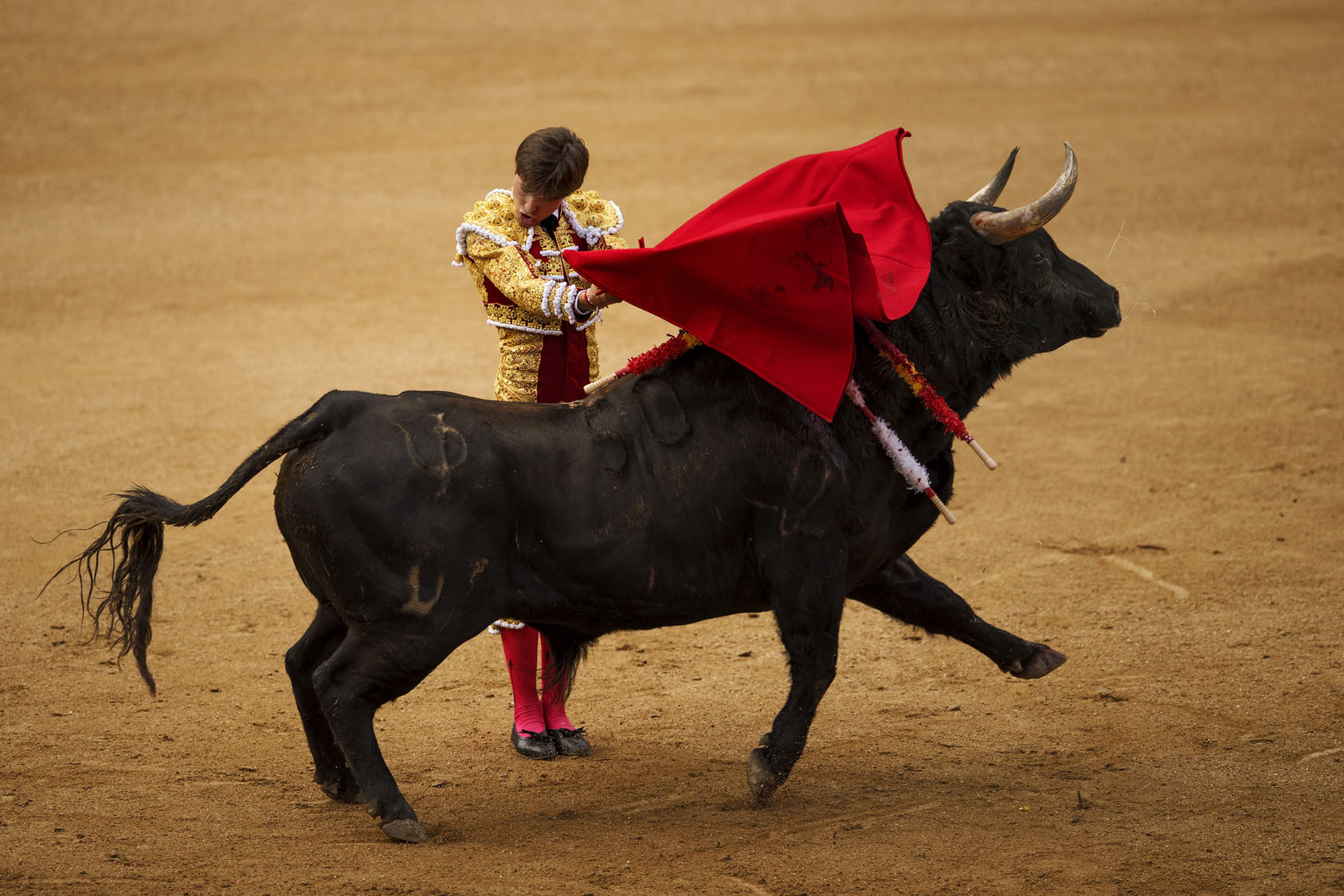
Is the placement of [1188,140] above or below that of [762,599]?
above

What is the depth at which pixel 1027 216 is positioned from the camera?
475 cm

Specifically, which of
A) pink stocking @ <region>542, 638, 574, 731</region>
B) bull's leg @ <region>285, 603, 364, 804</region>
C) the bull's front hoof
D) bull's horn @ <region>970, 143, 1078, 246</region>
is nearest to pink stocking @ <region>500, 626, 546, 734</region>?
pink stocking @ <region>542, 638, 574, 731</region>

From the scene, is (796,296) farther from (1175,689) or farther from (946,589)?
(1175,689)

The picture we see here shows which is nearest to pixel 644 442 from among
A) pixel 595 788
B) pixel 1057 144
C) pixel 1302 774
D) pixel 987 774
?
pixel 595 788

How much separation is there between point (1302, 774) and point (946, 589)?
1.36 m

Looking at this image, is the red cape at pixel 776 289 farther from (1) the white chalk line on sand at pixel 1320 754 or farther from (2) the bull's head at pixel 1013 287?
(1) the white chalk line on sand at pixel 1320 754

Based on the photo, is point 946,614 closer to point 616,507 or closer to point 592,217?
point 616,507

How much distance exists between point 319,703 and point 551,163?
1969mm

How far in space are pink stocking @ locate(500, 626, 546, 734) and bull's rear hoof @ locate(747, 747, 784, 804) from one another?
1035 mm

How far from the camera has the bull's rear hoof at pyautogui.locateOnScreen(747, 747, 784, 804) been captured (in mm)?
4785

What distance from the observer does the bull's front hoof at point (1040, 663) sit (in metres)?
5.34

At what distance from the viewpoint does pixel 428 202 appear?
15227 mm

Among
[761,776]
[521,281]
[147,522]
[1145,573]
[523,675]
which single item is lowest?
[761,776]

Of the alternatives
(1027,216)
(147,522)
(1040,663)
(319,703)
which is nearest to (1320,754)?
(1040,663)
